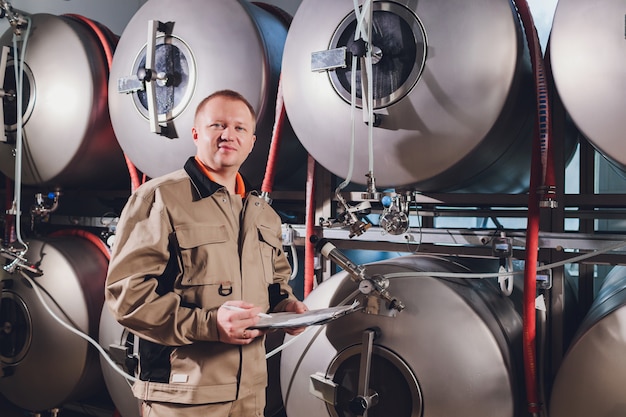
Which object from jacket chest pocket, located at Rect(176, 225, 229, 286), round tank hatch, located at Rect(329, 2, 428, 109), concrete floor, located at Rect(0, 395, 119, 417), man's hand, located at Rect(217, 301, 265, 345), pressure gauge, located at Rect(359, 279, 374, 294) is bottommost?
concrete floor, located at Rect(0, 395, 119, 417)

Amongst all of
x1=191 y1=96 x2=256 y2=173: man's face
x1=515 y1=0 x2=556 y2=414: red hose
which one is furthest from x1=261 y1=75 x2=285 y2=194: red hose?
x1=515 y1=0 x2=556 y2=414: red hose

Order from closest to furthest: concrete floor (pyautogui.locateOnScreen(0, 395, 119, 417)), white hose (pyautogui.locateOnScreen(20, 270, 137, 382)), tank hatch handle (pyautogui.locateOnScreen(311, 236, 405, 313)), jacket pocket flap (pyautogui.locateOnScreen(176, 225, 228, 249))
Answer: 1. jacket pocket flap (pyautogui.locateOnScreen(176, 225, 228, 249))
2. tank hatch handle (pyautogui.locateOnScreen(311, 236, 405, 313))
3. white hose (pyautogui.locateOnScreen(20, 270, 137, 382))
4. concrete floor (pyautogui.locateOnScreen(0, 395, 119, 417))

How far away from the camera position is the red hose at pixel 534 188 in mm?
1421

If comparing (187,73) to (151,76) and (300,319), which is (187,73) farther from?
(300,319)

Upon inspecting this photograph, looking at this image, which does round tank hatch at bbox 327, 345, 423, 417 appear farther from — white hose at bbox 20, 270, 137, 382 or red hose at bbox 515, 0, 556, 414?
white hose at bbox 20, 270, 137, 382

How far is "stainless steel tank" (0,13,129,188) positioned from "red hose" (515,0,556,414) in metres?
1.60

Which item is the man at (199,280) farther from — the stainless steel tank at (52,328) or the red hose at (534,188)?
the stainless steel tank at (52,328)

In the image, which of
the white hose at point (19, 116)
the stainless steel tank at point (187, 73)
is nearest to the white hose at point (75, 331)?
the white hose at point (19, 116)

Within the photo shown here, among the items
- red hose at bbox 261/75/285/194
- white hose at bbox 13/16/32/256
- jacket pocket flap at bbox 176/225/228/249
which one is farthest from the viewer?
white hose at bbox 13/16/32/256

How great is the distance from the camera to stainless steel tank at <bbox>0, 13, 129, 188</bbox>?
7.23ft

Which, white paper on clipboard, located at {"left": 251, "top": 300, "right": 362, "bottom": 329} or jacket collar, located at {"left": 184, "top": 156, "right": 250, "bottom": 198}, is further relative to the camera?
jacket collar, located at {"left": 184, "top": 156, "right": 250, "bottom": 198}

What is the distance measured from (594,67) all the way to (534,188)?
34 centimetres

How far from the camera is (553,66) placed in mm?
1381

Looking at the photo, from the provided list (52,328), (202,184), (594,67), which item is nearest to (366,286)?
(202,184)
